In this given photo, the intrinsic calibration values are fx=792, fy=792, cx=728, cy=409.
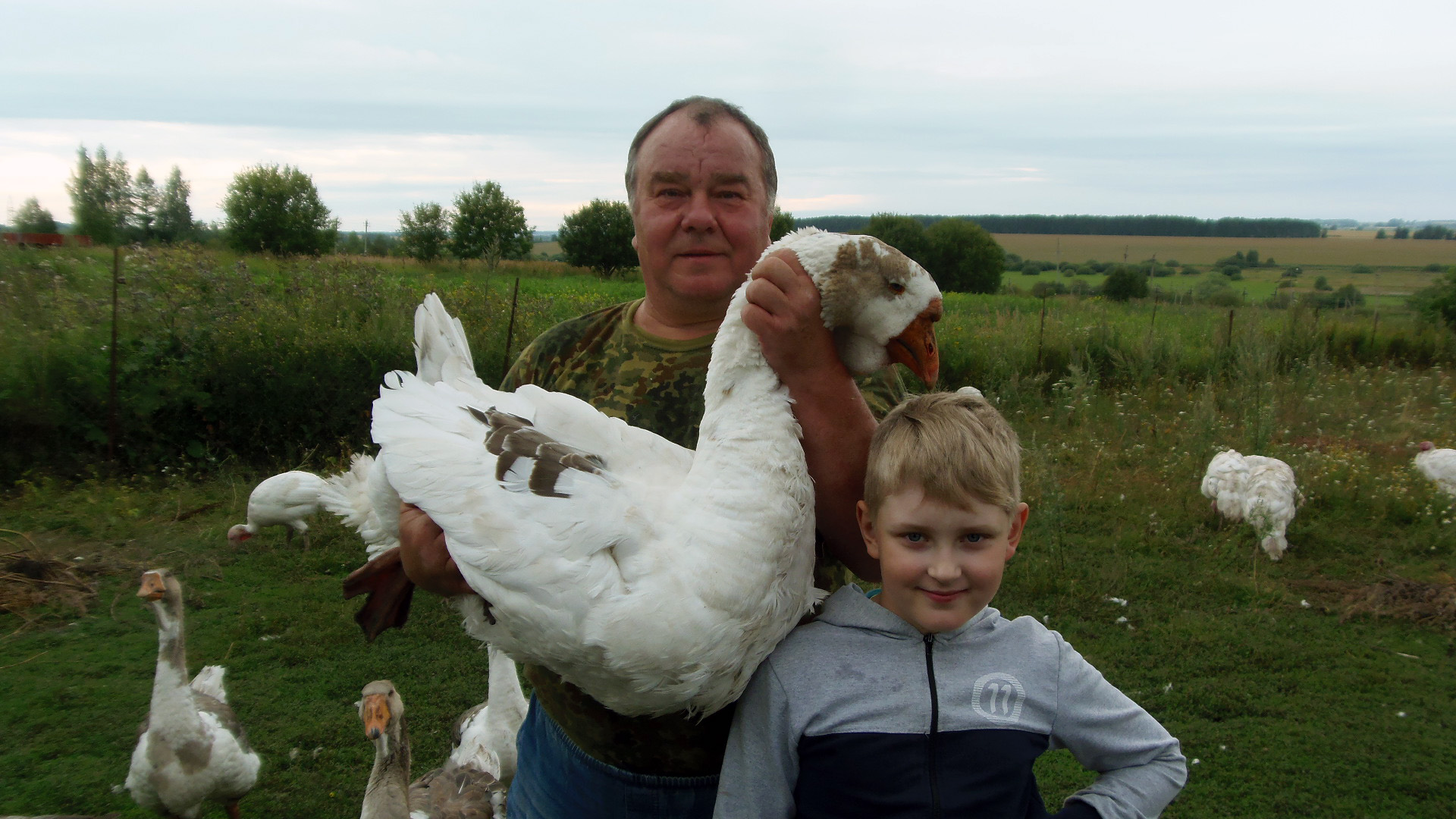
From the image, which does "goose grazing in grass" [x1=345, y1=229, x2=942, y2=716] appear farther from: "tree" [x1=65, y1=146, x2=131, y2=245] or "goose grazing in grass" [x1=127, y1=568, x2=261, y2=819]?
"tree" [x1=65, y1=146, x2=131, y2=245]

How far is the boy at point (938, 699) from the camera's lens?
155cm

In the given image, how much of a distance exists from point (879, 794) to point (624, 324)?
147 centimetres

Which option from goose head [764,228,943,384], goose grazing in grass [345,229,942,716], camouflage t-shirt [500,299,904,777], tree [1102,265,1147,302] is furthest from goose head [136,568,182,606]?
tree [1102,265,1147,302]

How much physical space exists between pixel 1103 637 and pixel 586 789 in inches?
174

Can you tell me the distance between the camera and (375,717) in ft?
10.8

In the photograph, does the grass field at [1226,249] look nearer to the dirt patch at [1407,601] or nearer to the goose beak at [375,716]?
the dirt patch at [1407,601]

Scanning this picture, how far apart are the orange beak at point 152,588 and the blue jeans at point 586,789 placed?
2.78 meters

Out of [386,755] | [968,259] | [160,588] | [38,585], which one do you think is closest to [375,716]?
[386,755]

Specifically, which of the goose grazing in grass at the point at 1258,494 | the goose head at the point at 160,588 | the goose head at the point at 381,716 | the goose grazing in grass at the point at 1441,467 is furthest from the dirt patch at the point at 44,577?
the goose grazing in grass at the point at 1441,467

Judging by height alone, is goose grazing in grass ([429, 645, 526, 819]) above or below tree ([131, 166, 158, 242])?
below

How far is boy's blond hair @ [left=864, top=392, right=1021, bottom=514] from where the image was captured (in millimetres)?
1595

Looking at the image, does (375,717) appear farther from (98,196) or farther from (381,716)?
(98,196)

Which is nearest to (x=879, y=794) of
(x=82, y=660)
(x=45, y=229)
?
(x=82, y=660)

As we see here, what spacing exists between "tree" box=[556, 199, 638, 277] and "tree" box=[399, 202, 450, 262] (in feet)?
18.8
